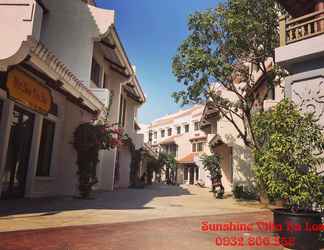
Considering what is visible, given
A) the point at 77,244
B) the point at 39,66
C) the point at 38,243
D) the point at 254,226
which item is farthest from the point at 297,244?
the point at 39,66

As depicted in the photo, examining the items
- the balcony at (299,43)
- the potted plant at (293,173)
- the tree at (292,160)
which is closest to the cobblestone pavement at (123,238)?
the potted plant at (293,173)

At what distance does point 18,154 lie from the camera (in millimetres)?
8617

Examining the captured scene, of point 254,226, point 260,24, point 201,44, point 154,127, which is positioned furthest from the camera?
point 154,127

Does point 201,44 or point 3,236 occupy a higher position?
point 201,44

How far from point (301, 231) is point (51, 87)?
721 centimetres

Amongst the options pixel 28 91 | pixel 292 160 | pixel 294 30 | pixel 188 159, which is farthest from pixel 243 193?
pixel 188 159

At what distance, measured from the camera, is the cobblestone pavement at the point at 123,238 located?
4.10 meters

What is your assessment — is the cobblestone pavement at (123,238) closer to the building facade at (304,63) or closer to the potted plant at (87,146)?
the building facade at (304,63)

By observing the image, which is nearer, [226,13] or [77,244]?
[77,244]

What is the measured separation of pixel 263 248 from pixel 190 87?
986 centimetres

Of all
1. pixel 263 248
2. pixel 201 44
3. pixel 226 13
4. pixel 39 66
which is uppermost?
pixel 226 13

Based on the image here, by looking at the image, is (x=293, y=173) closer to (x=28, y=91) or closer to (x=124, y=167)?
(x=28, y=91)

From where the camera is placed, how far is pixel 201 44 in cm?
1339

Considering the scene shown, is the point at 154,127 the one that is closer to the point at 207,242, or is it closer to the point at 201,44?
the point at 201,44
